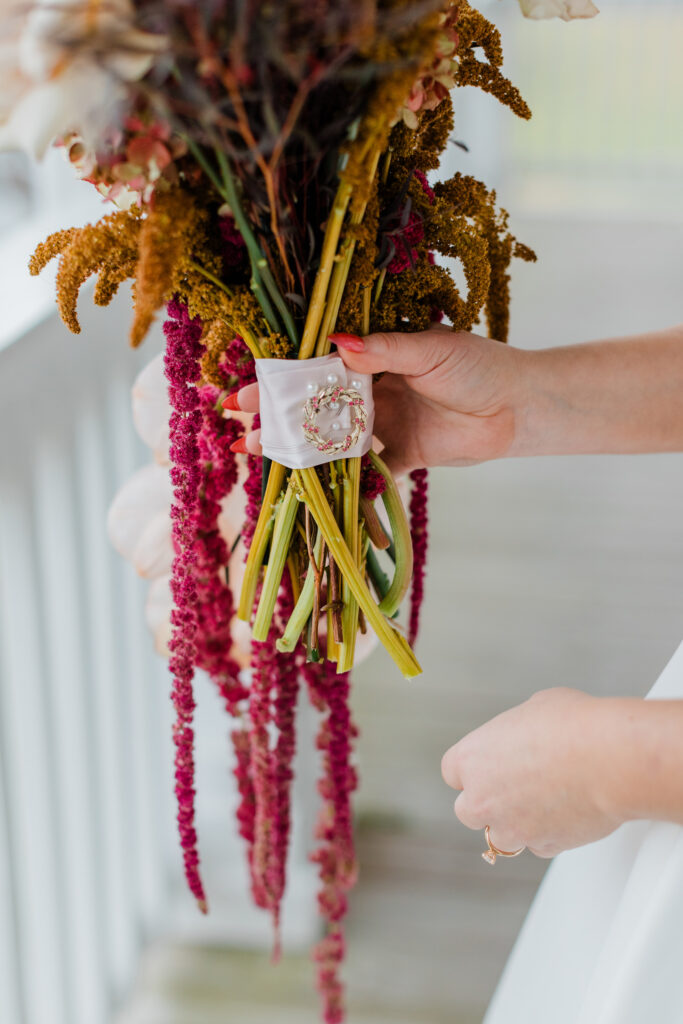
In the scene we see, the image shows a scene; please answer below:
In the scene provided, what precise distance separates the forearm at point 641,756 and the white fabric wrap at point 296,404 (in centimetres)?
30

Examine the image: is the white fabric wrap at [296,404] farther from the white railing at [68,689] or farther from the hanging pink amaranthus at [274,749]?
the white railing at [68,689]

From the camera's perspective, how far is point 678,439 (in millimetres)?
1098

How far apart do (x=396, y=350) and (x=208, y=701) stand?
44.2 inches

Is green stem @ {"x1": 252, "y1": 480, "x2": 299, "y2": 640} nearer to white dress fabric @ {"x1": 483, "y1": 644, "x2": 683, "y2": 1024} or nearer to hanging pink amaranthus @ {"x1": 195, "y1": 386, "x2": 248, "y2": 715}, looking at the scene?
hanging pink amaranthus @ {"x1": 195, "y1": 386, "x2": 248, "y2": 715}

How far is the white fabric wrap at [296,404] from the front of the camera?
0.75 metres

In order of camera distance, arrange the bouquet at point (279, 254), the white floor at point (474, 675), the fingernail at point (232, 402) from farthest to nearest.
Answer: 1. the white floor at point (474, 675)
2. the fingernail at point (232, 402)
3. the bouquet at point (279, 254)

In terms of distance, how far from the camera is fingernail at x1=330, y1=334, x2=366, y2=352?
75 centimetres

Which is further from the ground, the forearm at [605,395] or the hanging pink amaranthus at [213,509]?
the forearm at [605,395]

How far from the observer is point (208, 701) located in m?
1.76

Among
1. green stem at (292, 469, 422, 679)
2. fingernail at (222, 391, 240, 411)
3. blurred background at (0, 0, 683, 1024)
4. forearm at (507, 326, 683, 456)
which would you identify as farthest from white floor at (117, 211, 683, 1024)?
fingernail at (222, 391, 240, 411)

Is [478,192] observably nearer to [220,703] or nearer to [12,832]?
[12,832]

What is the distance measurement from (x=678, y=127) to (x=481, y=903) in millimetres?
6926

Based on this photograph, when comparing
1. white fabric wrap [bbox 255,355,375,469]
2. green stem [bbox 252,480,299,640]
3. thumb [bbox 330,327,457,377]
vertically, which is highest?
thumb [bbox 330,327,457,377]

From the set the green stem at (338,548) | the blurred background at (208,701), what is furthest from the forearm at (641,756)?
the blurred background at (208,701)
